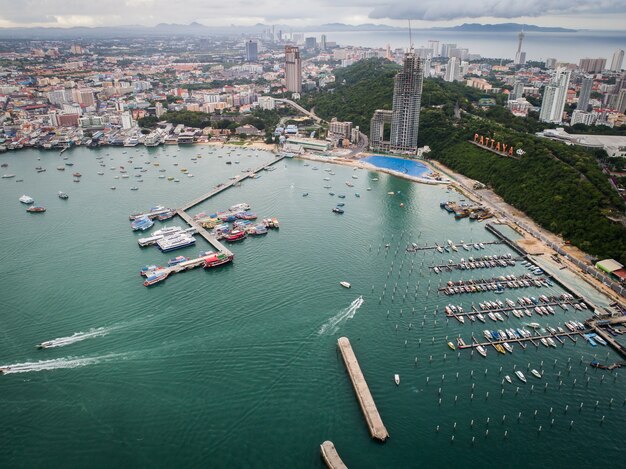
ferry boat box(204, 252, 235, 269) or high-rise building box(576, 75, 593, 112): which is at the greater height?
high-rise building box(576, 75, 593, 112)

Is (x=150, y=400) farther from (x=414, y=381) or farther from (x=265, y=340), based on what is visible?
(x=414, y=381)

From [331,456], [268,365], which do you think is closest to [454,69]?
[268,365]

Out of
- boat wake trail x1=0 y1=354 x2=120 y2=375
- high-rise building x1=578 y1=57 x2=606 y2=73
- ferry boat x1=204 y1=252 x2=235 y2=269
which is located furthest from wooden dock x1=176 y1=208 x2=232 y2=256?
high-rise building x1=578 y1=57 x2=606 y2=73

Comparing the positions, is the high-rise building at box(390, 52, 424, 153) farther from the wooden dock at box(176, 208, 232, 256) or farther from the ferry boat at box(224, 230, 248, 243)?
the wooden dock at box(176, 208, 232, 256)

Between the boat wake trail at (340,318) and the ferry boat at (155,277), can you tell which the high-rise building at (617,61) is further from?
the ferry boat at (155,277)

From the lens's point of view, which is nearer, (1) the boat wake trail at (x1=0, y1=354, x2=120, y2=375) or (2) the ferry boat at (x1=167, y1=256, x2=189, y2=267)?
(1) the boat wake trail at (x1=0, y1=354, x2=120, y2=375)

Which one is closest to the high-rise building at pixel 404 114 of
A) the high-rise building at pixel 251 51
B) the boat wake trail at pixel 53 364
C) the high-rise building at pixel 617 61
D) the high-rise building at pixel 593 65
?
the boat wake trail at pixel 53 364

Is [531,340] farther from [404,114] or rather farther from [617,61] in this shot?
[617,61]
